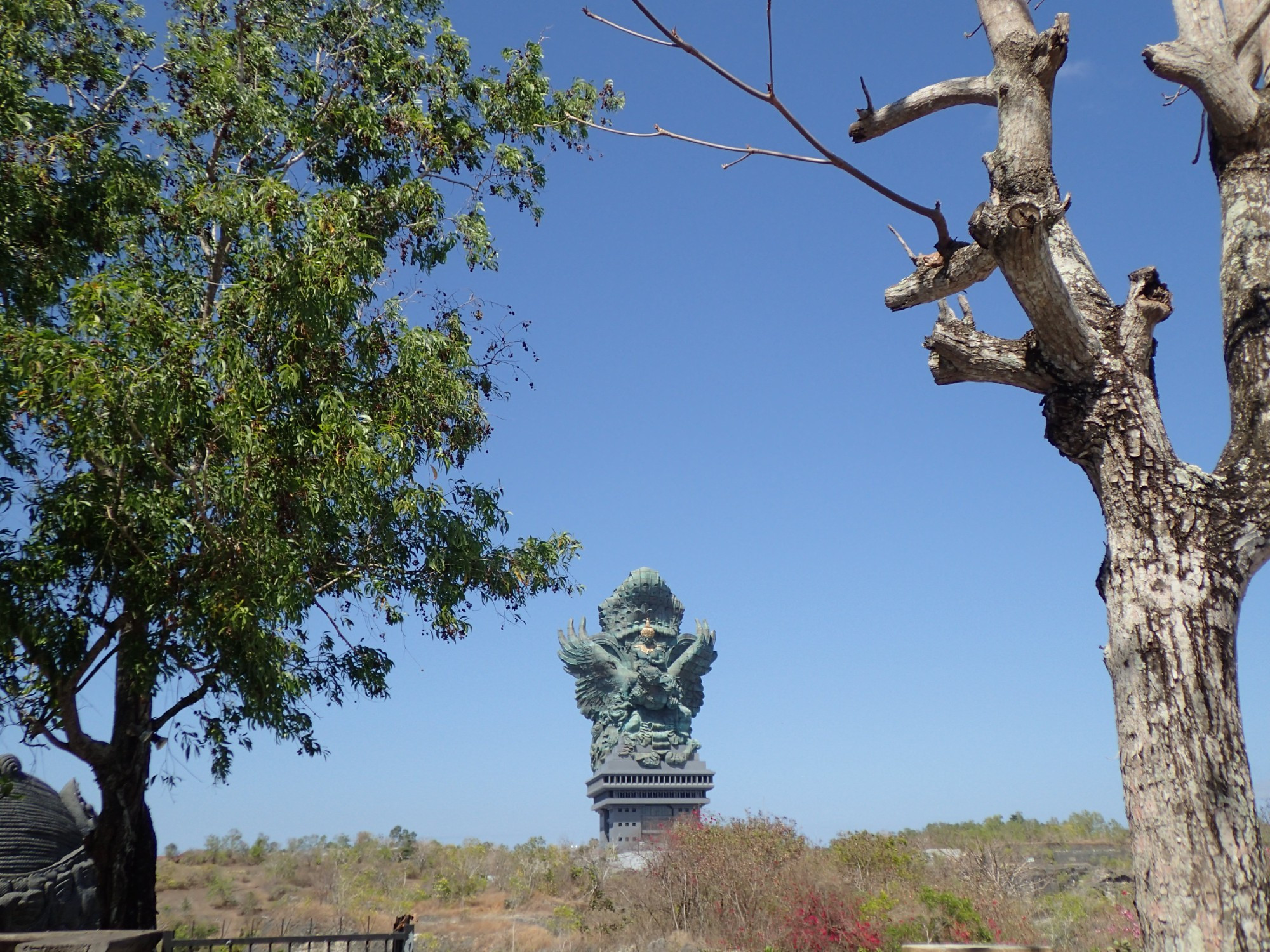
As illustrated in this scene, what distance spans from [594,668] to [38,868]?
14.8 metres

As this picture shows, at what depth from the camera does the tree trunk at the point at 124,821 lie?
8297 millimetres

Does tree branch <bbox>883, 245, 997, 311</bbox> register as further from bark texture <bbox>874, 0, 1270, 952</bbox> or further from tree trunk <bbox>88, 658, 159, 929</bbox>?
tree trunk <bbox>88, 658, 159, 929</bbox>

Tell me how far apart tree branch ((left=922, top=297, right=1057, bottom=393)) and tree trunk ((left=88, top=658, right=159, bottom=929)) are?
6828 millimetres

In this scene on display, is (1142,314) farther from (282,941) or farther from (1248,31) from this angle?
(282,941)

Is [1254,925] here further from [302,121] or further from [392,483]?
[302,121]

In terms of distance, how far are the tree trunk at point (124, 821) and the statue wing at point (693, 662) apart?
15.4 meters

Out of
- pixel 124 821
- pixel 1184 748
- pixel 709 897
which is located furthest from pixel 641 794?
pixel 1184 748

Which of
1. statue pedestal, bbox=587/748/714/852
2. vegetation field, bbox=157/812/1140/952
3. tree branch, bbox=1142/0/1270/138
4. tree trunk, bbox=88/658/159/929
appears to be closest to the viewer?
tree branch, bbox=1142/0/1270/138

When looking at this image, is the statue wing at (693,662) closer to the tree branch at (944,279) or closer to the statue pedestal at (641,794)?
the statue pedestal at (641,794)

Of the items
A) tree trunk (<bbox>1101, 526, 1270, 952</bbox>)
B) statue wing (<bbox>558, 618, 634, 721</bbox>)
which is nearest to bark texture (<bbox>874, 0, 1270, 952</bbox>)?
tree trunk (<bbox>1101, 526, 1270, 952</bbox>)

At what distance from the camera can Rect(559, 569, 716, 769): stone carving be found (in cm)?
2258

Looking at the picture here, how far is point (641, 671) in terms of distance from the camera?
2261 cm

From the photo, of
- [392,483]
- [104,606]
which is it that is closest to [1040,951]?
[392,483]

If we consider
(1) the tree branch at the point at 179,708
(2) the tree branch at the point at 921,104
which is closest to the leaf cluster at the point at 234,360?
(1) the tree branch at the point at 179,708
